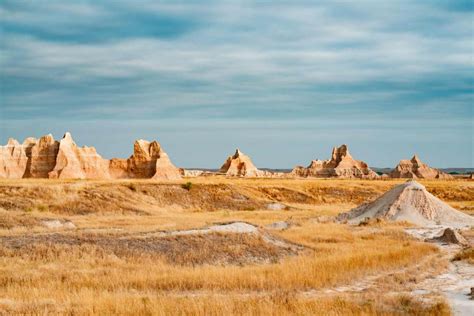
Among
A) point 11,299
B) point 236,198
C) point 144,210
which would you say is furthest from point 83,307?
point 236,198

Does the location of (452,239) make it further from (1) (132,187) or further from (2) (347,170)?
(2) (347,170)

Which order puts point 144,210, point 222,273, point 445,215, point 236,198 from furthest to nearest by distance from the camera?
1. point 236,198
2. point 144,210
3. point 445,215
4. point 222,273

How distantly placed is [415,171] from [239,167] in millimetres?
58397

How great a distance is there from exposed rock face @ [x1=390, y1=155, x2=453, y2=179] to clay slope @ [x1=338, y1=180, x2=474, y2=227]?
150690 mm

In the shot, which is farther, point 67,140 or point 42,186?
point 67,140

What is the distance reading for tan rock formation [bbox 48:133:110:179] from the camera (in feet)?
300

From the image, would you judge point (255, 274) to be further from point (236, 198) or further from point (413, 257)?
point (236, 198)

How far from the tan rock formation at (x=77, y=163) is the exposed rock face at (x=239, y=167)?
84128mm

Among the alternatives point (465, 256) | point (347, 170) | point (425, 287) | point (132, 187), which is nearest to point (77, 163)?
point (132, 187)

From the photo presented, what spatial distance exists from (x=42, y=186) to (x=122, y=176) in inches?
1838

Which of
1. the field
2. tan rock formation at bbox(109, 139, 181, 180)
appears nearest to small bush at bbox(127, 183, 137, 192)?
the field

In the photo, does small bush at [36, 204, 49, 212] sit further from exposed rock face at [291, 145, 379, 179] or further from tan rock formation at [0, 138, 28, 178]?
exposed rock face at [291, 145, 379, 179]

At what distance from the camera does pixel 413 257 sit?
22.2m

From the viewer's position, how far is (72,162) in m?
93.0
